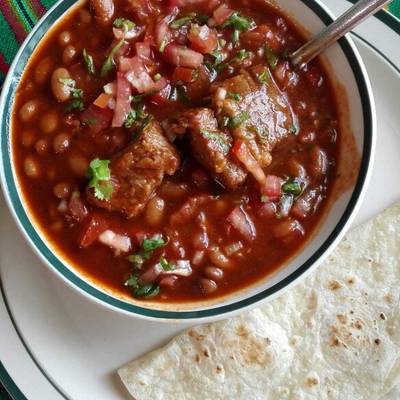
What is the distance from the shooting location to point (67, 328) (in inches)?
177

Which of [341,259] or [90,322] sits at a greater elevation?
[341,259]

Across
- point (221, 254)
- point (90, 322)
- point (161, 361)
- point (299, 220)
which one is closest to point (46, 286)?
point (90, 322)

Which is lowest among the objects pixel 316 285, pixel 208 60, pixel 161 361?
pixel 161 361

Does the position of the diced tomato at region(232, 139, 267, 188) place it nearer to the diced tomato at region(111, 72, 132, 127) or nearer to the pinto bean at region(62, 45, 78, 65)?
the diced tomato at region(111, 72, 132, 127)

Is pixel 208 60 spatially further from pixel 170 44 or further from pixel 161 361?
pixel 161 361

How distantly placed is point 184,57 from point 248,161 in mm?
776

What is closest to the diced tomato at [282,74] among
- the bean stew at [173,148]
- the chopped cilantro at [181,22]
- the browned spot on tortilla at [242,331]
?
the bean stew at [173,148]

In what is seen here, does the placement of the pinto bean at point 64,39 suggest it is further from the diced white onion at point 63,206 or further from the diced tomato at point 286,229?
the diced tomato at point 286,229

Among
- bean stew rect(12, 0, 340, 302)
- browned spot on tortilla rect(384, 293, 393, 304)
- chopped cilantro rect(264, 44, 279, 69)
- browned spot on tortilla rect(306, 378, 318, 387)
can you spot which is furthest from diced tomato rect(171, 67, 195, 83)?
browned spot on tortilla rect(306, 378, 318, 387)

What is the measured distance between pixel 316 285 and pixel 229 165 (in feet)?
3.46

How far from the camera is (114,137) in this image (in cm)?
427

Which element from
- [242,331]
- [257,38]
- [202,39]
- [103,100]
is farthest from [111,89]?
[242,331]

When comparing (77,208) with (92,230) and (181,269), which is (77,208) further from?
(181,269)

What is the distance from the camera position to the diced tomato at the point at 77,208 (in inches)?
166
